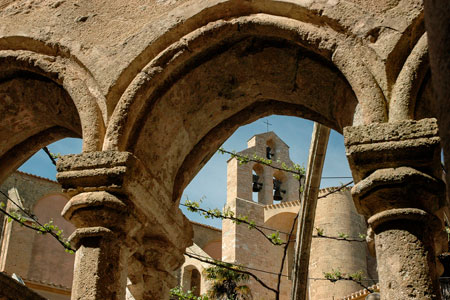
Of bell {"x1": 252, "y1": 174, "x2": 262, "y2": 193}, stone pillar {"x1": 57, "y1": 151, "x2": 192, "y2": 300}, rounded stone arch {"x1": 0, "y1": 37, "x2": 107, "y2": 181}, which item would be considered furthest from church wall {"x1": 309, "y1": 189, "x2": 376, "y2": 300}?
stone pillar {"x1": 57, "y1": 151, "x2": 192, "y2": 300}

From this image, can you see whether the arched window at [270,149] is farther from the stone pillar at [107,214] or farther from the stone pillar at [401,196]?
the stone pillar at [401,196]

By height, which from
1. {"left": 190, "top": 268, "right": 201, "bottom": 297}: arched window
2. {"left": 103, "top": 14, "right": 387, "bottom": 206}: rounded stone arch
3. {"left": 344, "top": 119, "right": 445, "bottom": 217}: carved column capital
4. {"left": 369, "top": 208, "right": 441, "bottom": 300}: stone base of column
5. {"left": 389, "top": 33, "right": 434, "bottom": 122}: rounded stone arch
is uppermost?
{"left": 190, "top": 268, "right": 201, "bottom": 297}: arched window

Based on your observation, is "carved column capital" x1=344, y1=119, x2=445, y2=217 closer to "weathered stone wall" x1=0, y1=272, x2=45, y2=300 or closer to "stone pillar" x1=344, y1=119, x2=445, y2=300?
"stone pillar" x1=344, y1=119, x2=445, y2=300

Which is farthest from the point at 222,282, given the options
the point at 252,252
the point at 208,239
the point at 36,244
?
the point at 208,239

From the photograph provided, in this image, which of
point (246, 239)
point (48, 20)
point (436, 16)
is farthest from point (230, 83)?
point (246, 239)

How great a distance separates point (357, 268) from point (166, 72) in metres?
21.1

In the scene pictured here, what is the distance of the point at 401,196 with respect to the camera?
2768mm

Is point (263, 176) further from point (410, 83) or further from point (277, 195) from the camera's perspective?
point (410, 83)

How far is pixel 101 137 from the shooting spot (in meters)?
3.63

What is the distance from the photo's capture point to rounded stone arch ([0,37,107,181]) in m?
→ 3.72

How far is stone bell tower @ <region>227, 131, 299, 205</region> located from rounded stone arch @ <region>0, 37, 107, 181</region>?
2100 centimetres

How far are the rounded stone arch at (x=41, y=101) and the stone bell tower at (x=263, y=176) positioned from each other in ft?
68.9

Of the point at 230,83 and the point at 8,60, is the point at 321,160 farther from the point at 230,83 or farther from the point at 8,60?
the point at 8,60

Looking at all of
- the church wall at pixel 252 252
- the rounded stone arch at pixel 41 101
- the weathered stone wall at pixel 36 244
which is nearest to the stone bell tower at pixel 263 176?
the church wall at pixel 252 252
